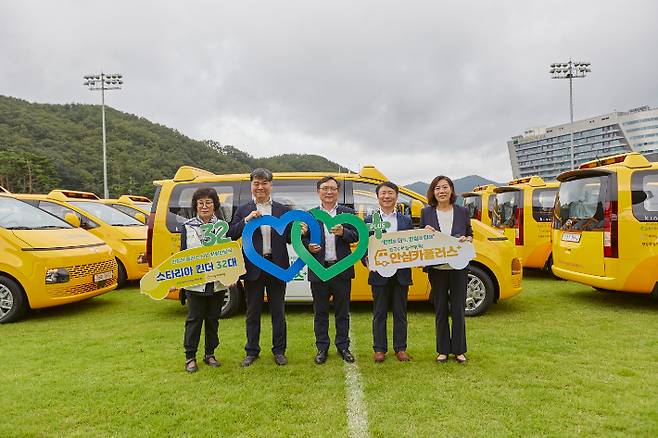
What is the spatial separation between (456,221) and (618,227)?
310 centimetres

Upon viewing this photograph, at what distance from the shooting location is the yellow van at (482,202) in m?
10.6

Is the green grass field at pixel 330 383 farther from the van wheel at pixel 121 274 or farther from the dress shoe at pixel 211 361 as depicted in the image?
the van wheel at pixel 121 274

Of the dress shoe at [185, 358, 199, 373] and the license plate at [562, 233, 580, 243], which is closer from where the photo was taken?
the dress shoe at [185, 358, 199, 373]

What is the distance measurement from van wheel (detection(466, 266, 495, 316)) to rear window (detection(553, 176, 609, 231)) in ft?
5.44

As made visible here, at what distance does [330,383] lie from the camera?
12.1ft

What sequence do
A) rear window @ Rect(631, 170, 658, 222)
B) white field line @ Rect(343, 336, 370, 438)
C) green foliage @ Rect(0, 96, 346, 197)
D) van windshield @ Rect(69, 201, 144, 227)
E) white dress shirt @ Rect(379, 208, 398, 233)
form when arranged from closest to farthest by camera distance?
white field line @ Rect(343, 336, 370, 438) < white dress shirt @ Rect(379, 208, 398, 233) < rear window @ Rect(631, 170, 658, 222) < van windshield @ Rect(69, 201, 144, 227) < green foliage @ Rect(0, 96, 346, 197)

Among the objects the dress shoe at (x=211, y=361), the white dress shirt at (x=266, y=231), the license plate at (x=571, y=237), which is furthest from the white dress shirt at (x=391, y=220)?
the license plate at (x=571, y=237)

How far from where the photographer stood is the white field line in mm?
2908

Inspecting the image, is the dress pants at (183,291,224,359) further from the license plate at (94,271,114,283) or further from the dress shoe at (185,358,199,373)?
the license plate at (94,271,114,283)

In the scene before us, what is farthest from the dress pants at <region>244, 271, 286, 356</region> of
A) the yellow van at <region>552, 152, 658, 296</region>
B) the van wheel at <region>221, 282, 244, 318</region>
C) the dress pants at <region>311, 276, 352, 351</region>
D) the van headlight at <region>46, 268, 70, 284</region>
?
the yellow van at <region>552, 152, 658, 296</region>

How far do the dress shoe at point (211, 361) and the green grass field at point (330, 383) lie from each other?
102 millimetres

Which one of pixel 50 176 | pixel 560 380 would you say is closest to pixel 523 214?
pixel 560 380

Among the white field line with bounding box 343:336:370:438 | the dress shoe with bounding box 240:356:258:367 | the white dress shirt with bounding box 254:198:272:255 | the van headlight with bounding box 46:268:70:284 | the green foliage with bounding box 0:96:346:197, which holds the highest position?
the green foliage with bounding box 0:96:346:197

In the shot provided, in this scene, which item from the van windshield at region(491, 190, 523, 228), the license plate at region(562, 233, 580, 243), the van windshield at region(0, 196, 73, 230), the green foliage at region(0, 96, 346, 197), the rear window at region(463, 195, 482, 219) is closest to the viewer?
the van windshield at region(0, 196, 73, 230)
